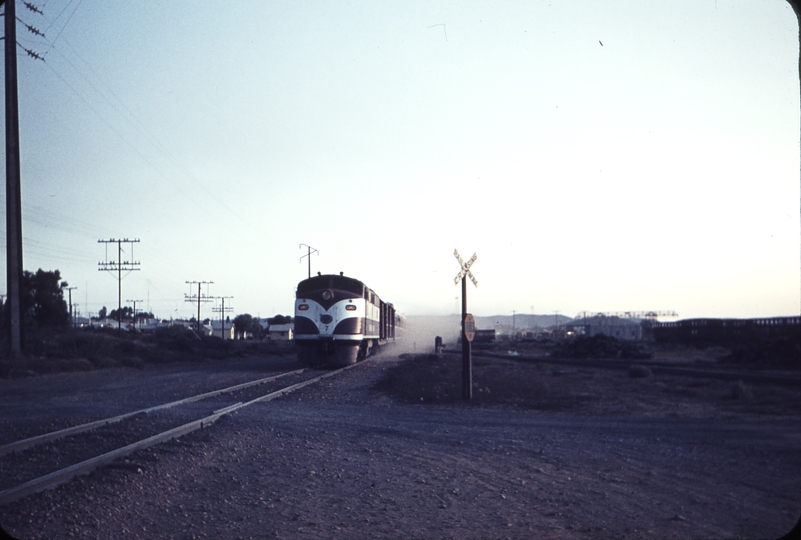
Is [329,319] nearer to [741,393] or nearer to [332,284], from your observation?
[332,284]

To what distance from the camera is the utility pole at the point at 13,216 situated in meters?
24.5

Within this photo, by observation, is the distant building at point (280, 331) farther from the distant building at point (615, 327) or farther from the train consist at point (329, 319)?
the train consist at point (329, 319)

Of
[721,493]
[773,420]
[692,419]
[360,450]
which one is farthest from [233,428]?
[773,420]

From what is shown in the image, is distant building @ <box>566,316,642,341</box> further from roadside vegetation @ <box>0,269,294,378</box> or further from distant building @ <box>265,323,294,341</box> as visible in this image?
distant building @ <box>265,323,294,341</box>

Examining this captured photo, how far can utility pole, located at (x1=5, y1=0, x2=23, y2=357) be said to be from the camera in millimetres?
24547

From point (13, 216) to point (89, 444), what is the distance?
1959cm

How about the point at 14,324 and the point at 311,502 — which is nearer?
the point at 311,502

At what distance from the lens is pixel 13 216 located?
2503 cm

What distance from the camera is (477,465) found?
26.9ft

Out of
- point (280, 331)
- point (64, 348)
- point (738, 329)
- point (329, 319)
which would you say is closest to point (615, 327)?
point (738, 329)

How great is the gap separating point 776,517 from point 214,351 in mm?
48963

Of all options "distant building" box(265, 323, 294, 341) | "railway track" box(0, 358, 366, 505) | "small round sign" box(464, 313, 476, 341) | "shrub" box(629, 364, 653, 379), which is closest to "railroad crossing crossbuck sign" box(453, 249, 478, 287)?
"small round sign" box(464, 313, 476, 341)

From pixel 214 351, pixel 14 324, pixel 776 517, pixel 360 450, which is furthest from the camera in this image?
pixel 214 351

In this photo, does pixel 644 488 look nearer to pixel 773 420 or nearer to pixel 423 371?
pixel 773 420
